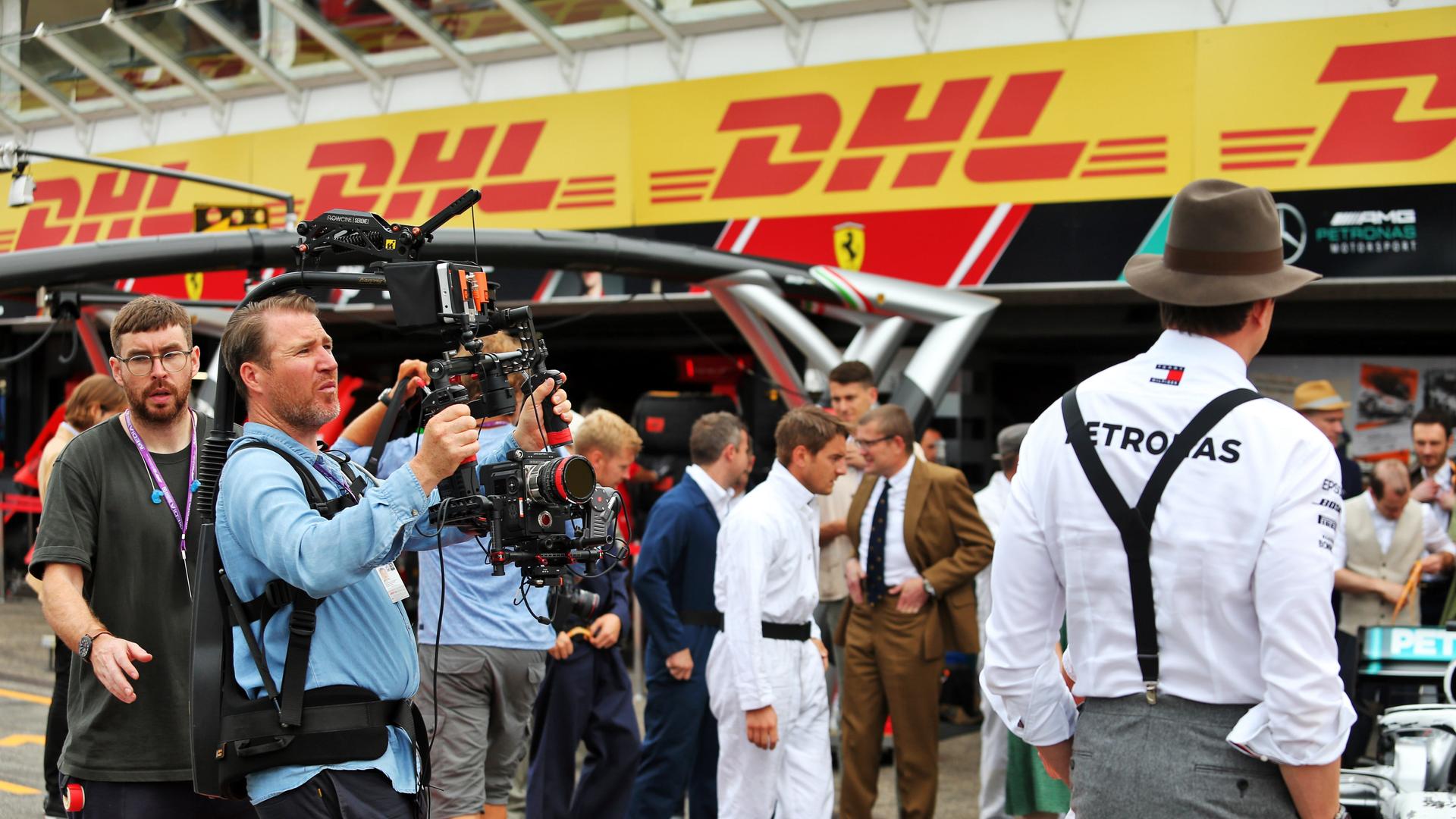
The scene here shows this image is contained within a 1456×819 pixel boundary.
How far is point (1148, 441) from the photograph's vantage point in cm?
256

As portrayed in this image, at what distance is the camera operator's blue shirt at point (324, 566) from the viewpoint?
2.88 m

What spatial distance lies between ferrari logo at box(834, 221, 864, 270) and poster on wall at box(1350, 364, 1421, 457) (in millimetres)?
4688

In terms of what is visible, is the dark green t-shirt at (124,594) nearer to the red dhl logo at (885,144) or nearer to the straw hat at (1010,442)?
the straw hat at (1010,442)

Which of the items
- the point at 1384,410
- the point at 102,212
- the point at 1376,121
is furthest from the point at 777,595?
the point at 102,212

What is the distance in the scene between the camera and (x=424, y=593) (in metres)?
5.50

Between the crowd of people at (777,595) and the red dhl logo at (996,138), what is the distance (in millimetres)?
3650

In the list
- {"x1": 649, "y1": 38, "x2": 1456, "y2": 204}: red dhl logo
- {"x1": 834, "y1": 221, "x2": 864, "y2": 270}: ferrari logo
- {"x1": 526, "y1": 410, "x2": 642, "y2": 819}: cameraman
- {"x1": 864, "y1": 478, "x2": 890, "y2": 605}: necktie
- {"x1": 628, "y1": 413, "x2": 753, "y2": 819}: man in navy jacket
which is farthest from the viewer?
{"x1": 834, "y1": 221, "x2": 864, "y2": 270}: ferrari logo

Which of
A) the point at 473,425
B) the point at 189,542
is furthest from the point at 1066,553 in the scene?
the point at 189,542

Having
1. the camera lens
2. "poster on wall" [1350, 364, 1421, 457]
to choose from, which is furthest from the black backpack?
"poster on wall" [1350, 364, 1421, 457]

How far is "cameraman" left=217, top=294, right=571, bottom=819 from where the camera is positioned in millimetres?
2900

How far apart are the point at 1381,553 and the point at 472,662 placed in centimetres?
516

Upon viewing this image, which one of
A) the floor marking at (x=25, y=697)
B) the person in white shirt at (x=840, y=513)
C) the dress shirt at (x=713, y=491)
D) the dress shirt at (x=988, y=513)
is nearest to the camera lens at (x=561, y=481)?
the dress shirt at (x=713, y=491)

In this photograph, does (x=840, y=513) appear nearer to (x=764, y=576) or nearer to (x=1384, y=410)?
(x=764, y=576)

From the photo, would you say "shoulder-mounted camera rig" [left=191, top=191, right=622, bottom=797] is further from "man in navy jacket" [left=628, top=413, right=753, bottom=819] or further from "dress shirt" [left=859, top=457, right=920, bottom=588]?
"dress shirt" [left=859, top=457, right=920, bottom=588]
